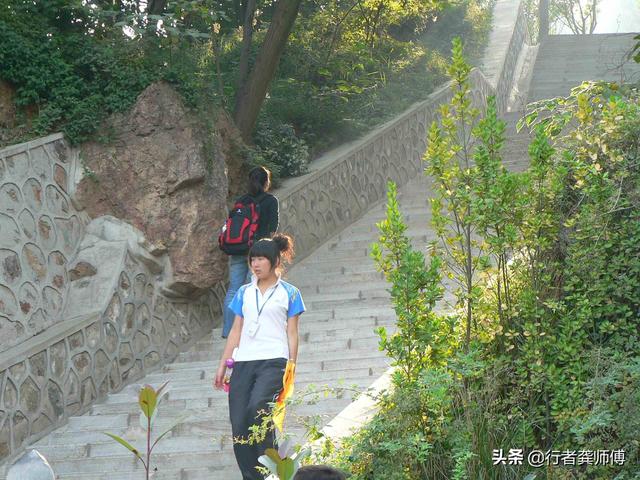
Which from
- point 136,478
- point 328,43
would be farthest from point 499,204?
point 328,43

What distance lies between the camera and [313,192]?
46.9ft

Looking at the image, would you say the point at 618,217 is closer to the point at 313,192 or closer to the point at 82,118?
the point at 82,118

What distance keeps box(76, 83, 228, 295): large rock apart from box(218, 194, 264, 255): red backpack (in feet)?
4.87

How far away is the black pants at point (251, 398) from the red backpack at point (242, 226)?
113 inches

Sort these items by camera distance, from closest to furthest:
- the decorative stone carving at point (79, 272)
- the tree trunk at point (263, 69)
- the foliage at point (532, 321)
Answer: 1. the foliage at point (532, 321)
2. the decorative stone carving at point (79, 272)
3. the tree trunk at point (263, 69)

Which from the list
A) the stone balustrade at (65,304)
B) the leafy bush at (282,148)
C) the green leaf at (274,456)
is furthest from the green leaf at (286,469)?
the leafy bush at (282,148)

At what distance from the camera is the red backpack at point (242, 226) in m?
9.13

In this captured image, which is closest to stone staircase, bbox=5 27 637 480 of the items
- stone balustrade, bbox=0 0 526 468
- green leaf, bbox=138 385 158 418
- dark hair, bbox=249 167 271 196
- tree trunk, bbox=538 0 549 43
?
stone balustrade, bbox=0 0 526 468

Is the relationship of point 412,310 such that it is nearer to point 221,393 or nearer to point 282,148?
point 221,393

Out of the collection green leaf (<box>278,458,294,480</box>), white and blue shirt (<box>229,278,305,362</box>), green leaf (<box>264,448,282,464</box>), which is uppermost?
white and blue shirt (<box>229,278,305,362</box>)

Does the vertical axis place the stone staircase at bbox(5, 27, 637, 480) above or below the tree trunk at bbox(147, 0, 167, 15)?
below

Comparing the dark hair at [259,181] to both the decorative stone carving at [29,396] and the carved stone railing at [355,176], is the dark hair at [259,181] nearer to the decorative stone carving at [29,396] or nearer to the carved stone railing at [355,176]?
the decorative stone carving at [29,396]

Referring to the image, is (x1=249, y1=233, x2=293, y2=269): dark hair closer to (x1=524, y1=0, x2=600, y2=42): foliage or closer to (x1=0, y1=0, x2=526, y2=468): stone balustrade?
(x1=0, y1=0, x2=526, y2=468): stone balustrade

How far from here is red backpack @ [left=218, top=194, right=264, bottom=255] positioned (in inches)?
359
